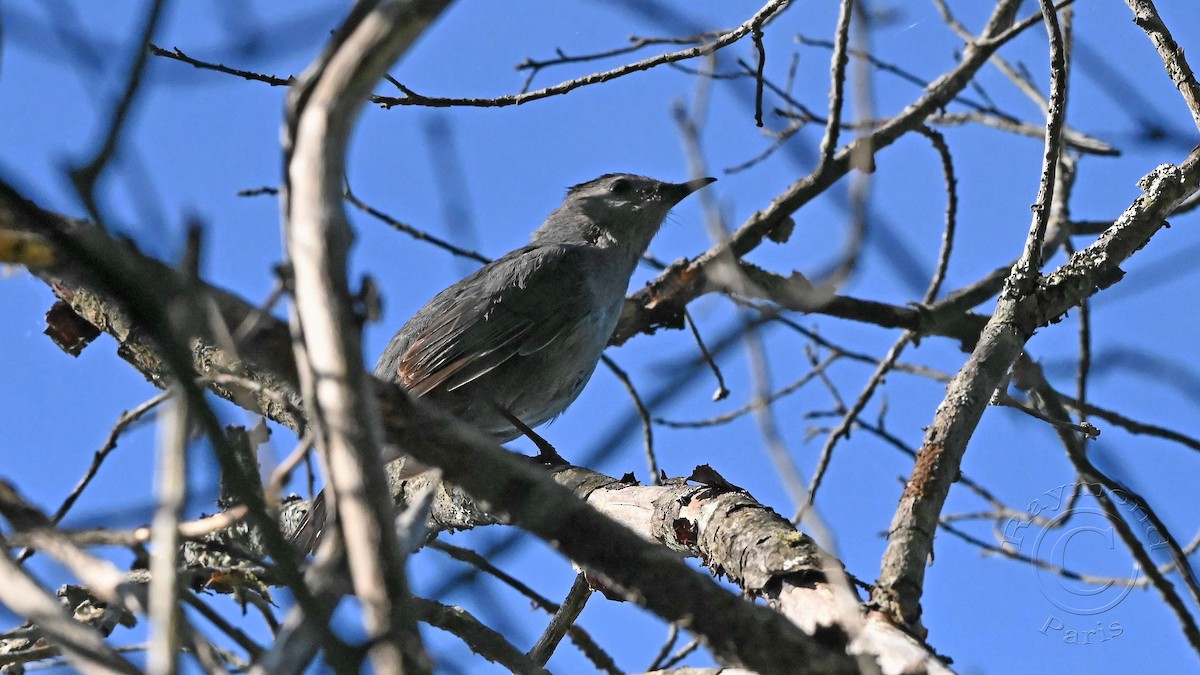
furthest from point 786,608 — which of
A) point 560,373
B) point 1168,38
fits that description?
point 560,373

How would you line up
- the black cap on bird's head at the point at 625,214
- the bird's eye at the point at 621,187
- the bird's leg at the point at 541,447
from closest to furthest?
the bird's leg at the point at 541,447 → the black cap on bird's head at the point at 625,214 → the bird's eye at the point at 621,187

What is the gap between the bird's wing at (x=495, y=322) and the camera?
17.8ft

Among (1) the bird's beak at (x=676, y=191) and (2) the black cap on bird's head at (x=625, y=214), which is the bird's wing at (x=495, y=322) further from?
(1) the bird's beak at (x=676, y=191)

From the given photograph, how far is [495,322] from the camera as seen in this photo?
5.55m

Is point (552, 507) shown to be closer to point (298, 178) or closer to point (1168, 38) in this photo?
point (298, 178)

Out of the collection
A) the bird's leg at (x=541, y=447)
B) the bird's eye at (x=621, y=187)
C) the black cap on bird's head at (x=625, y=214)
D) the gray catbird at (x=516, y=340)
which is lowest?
the bird's leg at (x=541, y=447)

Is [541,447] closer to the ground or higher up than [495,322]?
closer to the ground

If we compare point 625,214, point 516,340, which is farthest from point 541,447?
point 625,214

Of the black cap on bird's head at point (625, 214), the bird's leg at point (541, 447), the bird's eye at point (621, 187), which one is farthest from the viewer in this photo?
the bird's eye at point (621, 187)

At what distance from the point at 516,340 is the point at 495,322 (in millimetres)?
158

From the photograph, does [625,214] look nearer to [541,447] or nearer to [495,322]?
[495,322]

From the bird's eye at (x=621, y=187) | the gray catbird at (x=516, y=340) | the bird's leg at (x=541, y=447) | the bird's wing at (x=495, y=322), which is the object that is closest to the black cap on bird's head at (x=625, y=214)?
the bird's eye at (x=621, y=187)

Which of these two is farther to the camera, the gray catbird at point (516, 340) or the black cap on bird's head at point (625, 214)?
the black cap on bird's head at point (625, 214)

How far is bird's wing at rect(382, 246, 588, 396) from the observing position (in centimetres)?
543
